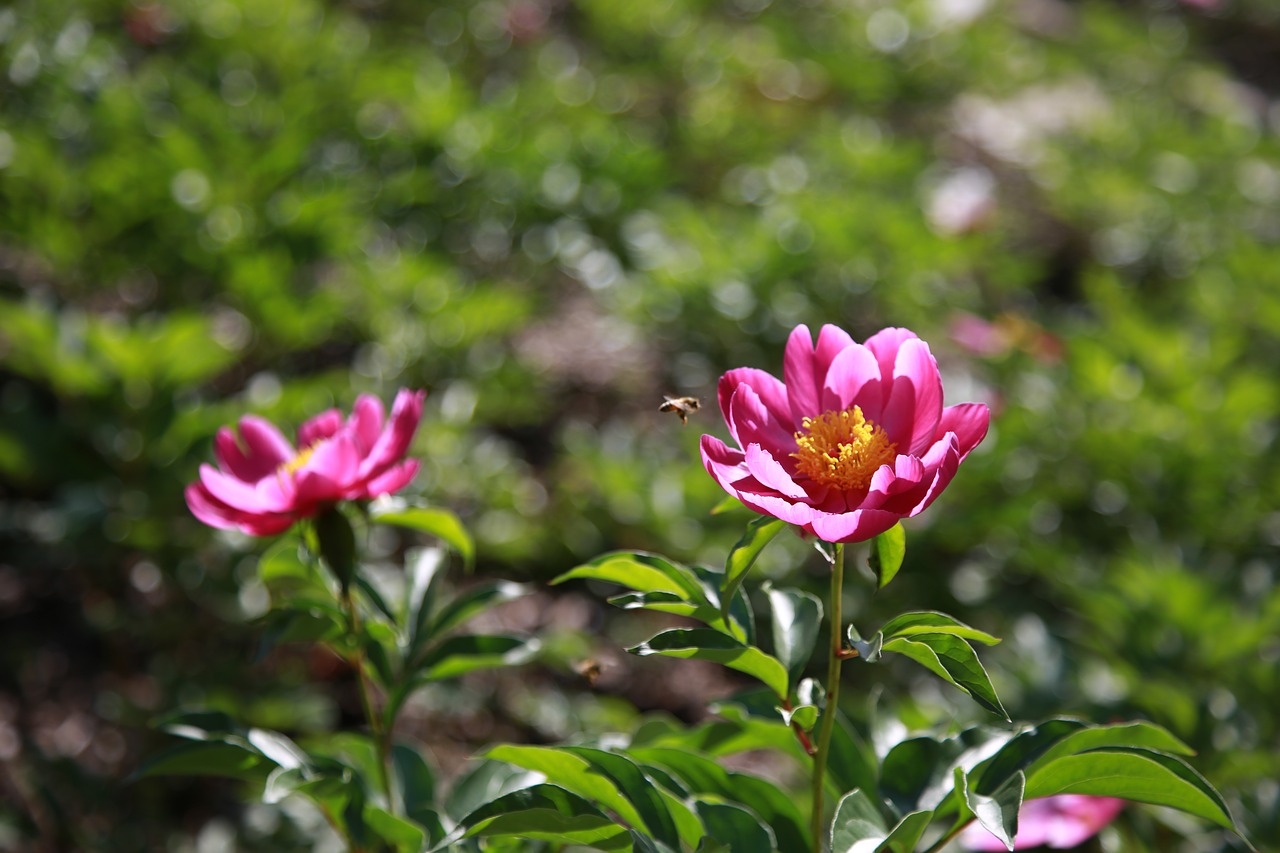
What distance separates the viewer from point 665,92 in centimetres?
403

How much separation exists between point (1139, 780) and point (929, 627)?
0.17 meters

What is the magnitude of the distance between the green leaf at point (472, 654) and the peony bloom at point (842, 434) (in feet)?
0.94

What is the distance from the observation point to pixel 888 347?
744 millimetres

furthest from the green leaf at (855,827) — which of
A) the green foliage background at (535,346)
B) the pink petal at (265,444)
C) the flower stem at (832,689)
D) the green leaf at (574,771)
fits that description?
the pink petal at (265,444)

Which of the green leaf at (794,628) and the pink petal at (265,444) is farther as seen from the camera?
the pink petal at (265,444)

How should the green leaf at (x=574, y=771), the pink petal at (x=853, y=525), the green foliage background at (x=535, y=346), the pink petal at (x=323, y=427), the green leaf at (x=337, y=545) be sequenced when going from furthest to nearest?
the green foliage background at (x=535, y=346) < the pink petal at (x=323, y=427) < the green leaf at (x=337, y=545) < the green leaf at (x=574, y=771) < the pink petal at (x=853, y=525)

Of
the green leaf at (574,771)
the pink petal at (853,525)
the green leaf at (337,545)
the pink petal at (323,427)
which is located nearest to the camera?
the pink petal at (853,525)

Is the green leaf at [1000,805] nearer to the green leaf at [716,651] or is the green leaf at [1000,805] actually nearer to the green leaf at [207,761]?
the green leaf at [716,651]

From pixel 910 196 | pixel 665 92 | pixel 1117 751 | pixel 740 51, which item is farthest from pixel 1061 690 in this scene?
pixel 740 51

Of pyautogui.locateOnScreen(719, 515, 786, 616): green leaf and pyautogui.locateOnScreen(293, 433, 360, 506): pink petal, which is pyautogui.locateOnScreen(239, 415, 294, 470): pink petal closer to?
pyautogui.locateOnScreen(293, 433, 360, 506): pink petal

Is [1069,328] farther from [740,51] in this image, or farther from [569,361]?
[740,51]

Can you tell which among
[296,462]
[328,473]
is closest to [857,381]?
[328,473]

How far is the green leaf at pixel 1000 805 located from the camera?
0.62m

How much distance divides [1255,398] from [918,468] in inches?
74.6
